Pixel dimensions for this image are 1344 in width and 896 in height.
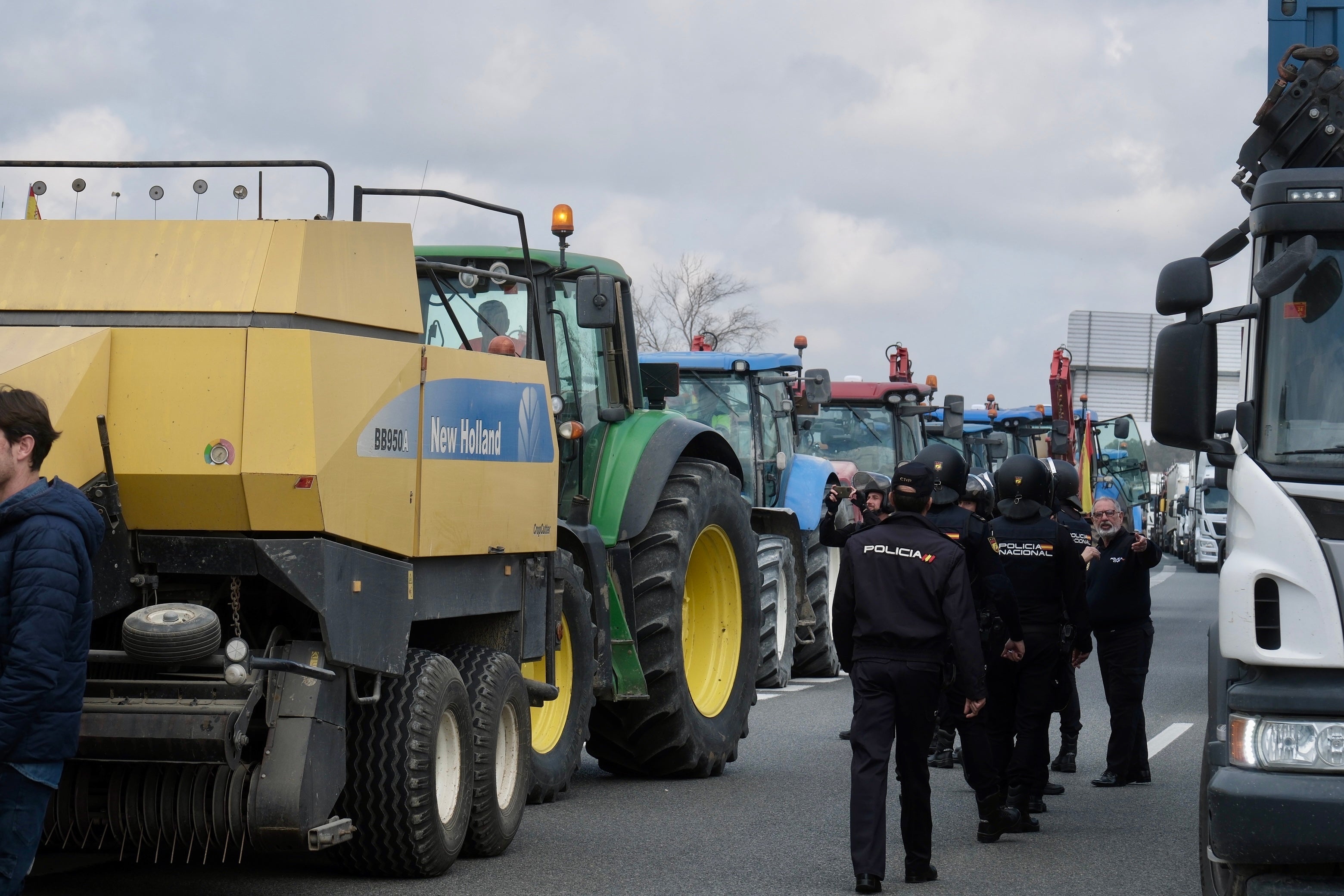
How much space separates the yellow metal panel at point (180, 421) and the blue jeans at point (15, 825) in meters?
1.41

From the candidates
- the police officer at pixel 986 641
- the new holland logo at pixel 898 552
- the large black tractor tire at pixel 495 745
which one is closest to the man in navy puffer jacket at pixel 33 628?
the large black tractor tire at pixel 495 745

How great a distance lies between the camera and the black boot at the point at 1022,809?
28.1ft

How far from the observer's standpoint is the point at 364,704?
21.2 feet

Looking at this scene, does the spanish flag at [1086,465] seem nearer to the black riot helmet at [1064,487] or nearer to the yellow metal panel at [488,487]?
the black riot helmet at [1064,487]

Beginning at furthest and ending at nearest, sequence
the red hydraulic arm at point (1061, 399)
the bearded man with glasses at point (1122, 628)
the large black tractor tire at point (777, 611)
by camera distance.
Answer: the red hydraulic arm at point (1061, 399) → the large black tractor tire at point (777, 611) → the bearded man with glasses at point (1122, 628)

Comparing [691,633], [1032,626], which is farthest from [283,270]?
[691,633]

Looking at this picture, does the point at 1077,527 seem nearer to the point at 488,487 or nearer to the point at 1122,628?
the point at 1122,628

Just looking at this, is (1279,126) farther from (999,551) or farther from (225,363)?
(225,363)

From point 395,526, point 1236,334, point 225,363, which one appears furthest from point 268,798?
point 1236,334

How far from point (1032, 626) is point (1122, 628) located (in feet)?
A: 5.99

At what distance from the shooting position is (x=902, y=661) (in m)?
7.18

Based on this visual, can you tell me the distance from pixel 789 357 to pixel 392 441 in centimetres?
952

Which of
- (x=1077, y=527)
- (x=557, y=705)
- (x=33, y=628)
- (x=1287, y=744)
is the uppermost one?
(x=1077, y=527)

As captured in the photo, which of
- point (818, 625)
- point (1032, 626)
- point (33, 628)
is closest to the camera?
point (33, 628)
